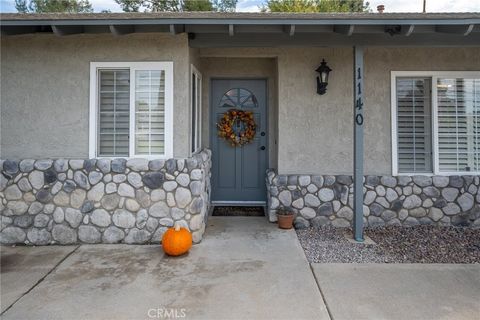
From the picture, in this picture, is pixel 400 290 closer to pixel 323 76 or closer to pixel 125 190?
pixel 323 76

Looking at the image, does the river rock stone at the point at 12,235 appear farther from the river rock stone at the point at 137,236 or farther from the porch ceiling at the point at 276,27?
the porch ceiling at the point at 276,27

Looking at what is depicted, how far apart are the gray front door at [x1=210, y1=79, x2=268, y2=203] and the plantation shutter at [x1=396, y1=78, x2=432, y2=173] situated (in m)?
2.32

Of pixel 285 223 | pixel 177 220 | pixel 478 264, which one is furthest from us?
pixel 285 223

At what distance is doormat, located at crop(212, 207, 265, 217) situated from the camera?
5.79 m

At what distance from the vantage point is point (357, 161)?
4438 millimetres

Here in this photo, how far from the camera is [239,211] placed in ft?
19.6

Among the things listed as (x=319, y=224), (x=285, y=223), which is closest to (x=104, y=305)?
(x=285, y=223)

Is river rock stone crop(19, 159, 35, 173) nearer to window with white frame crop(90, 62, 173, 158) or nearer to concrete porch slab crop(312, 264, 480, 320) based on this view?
window with white frame crop(90, 62, 173, 158)

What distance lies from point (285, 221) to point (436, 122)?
2841mm

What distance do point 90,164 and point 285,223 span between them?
291 centimetres

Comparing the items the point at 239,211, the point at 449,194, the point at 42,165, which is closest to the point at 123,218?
the point at 42,165

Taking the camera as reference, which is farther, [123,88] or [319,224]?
[319,224]

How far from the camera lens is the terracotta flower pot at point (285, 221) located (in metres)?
4.94

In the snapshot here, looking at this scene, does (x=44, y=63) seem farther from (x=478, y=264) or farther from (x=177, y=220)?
(x=478, y=264)
